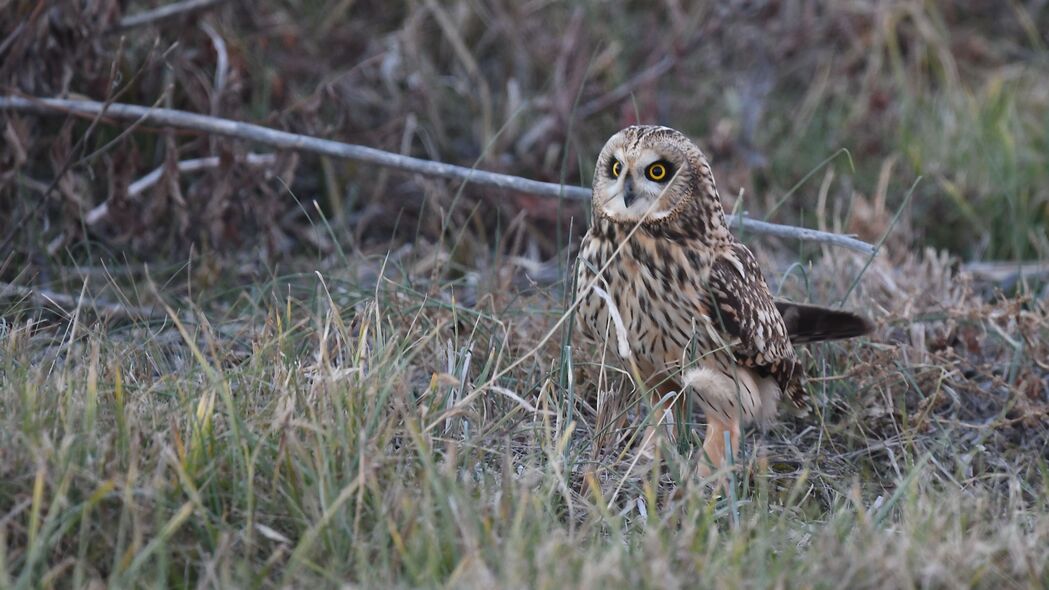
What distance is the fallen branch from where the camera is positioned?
3918 millimetres

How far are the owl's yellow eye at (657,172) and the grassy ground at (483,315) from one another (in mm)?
342

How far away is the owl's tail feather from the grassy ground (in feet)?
0.49

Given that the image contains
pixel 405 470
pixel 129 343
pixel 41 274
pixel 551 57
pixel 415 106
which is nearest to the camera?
pixel 405 470

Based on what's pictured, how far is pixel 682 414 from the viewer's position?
3.69 meters

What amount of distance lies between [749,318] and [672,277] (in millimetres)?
251

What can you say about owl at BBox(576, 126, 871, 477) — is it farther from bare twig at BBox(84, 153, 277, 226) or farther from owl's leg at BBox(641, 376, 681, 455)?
bare twig at BBox(84, 153, 277, 226)

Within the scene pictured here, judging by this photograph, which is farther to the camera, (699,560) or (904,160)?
(904,160)

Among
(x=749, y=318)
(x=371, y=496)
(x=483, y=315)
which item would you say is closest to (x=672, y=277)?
(x=749, y=318)

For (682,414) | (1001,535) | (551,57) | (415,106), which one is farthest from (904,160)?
(1001,535)

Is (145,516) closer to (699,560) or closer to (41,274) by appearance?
(699,560)

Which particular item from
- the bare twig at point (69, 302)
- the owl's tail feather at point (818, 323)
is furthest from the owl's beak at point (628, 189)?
the bare twig at point (69, 302)

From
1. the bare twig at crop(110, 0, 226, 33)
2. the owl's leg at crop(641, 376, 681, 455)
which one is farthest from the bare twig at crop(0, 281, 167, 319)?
the owl's leg at crop(641, 376, 681, 455)

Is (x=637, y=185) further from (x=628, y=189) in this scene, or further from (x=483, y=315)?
(x=483, y=315)

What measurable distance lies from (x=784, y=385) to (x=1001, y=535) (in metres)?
1.20
